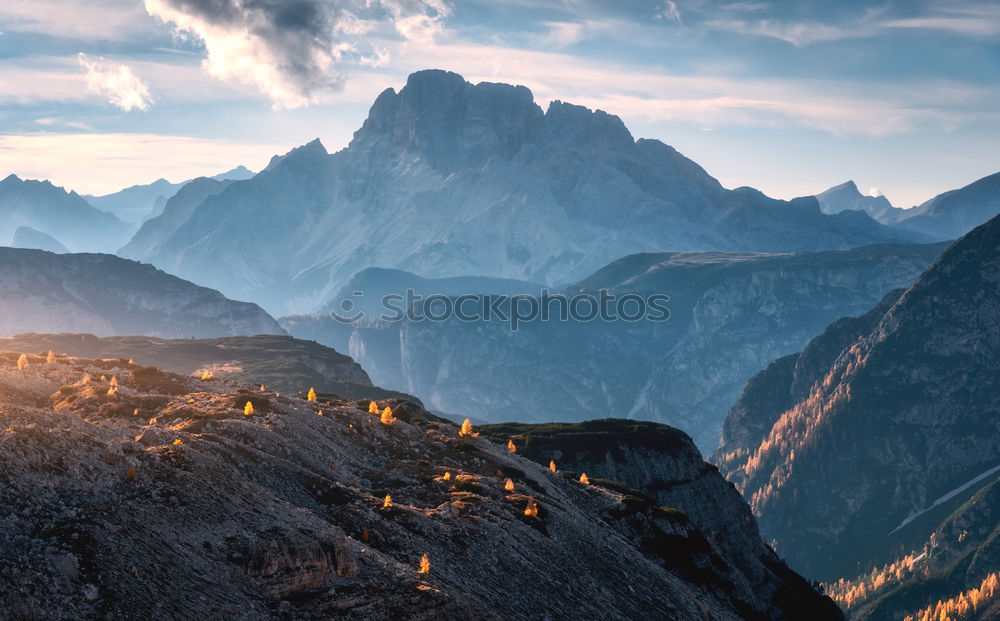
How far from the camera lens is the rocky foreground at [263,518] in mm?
29438

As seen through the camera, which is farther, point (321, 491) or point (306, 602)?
point (321, 491)

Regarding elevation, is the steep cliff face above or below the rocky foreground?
below

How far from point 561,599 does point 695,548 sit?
4999 cm

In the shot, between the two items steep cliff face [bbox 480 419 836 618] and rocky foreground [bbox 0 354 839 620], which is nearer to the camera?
rocky foreground [bbox 0 354 839 620]

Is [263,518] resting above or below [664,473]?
above

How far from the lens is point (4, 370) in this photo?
54.3 metres

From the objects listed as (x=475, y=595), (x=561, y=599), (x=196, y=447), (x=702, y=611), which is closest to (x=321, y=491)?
(x=196, y=447)

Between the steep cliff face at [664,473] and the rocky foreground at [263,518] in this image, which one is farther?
the steep cliff face at [664,473]

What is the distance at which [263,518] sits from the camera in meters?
36.6

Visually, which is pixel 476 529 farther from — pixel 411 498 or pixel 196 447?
pixel 196 447

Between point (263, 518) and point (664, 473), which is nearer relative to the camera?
point (263, 518)

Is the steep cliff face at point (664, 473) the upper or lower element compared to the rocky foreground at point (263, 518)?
lower

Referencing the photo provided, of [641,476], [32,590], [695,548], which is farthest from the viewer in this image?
[641,476]

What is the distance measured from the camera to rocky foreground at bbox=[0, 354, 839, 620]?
96.6 feet
